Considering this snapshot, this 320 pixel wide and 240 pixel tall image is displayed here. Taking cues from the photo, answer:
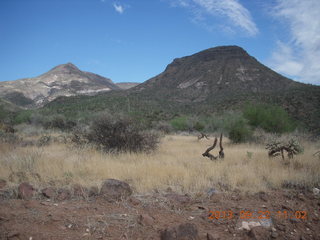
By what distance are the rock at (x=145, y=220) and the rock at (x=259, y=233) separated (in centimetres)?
133

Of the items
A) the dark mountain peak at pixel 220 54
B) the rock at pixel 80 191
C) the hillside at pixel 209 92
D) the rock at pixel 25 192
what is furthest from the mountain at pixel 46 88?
the rock at pixel 80 191

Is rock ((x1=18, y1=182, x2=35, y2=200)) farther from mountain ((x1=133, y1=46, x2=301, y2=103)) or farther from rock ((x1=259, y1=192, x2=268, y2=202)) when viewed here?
mountain ((x1=133, y1=46, x2=301, y2=103))

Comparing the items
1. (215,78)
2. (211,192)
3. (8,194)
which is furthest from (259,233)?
(215,78)

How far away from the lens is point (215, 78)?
71375 millimetres

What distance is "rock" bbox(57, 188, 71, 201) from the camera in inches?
146

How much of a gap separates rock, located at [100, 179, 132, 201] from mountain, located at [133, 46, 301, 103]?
161ft

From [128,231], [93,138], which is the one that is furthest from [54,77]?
[128,231]

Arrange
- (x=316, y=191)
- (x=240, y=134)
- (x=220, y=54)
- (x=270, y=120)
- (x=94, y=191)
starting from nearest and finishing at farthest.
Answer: (x=94, y=191)
(x=316, y=191)
(x=240, y=134)
(x=270, y=120)
(x=220, y=54)

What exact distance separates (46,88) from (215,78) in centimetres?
8616

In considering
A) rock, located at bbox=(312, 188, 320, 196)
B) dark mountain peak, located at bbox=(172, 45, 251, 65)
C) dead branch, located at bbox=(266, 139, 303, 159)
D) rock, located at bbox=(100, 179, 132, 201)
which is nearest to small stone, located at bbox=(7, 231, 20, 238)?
rock, located at bbox=(100, 179, 132, 201)

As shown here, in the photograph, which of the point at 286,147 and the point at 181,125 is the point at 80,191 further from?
the point at 181,125

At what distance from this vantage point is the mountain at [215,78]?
195 feet

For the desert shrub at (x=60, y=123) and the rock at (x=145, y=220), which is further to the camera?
the desert shrub at (x=60, y=123)

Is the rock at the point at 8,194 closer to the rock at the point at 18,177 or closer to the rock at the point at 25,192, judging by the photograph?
the rock at the point at 25,192
